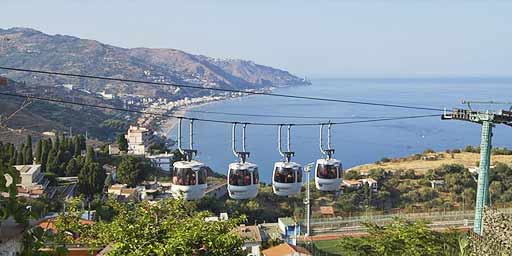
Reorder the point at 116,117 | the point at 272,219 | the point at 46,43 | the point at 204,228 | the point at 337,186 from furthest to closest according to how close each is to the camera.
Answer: the point at 46,43
the point at 116,117
the point at 272,219
the point at 337,186
the point at 204,228

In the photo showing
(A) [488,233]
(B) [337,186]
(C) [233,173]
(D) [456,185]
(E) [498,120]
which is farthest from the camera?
(D) [456,185]

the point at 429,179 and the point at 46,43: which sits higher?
the point at 46,43

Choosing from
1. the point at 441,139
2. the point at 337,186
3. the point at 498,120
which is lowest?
the point at 441,139

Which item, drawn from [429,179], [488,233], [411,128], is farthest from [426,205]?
[411,128]

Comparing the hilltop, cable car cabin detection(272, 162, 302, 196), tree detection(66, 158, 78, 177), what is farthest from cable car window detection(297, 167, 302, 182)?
the hilltop

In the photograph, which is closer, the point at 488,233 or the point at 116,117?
the point at 488,233

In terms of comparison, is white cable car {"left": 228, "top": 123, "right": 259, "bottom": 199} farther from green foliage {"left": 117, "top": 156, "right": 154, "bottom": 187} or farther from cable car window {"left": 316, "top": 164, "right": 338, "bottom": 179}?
green foliage {"left": 117, "top": 156, "right": 154, "bottom": 187}

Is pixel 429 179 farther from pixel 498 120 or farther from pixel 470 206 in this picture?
pixel 498 120

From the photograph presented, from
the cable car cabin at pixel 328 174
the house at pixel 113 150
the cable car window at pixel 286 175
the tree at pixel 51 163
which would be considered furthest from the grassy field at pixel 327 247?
the house at pixel 113 150
